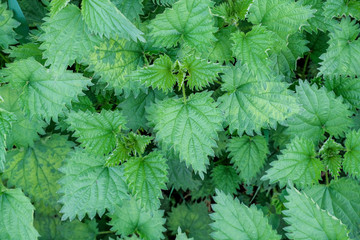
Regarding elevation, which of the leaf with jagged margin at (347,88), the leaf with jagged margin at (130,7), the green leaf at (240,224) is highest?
the leaf with jagged margin at (130,7)

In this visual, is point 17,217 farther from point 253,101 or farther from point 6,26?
point 253,101

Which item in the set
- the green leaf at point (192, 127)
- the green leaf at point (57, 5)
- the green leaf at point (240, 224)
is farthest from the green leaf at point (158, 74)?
the green leaf at point (240, 224)

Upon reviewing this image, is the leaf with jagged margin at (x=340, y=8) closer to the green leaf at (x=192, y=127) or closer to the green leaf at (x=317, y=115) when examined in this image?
the green leaf at (x=317, y=115)

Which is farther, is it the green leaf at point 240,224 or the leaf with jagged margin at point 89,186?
the leaf with jagged margin at point 89,186

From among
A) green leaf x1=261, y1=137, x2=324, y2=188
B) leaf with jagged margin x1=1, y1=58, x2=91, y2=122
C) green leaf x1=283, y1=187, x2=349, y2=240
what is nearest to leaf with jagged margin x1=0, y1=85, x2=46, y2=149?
leaf with jagged margin x1=1, y1=58, x2=91, y2=122

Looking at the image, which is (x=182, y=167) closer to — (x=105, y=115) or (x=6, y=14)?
(x=105, y=115)

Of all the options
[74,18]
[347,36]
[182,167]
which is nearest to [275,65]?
[347,36]
